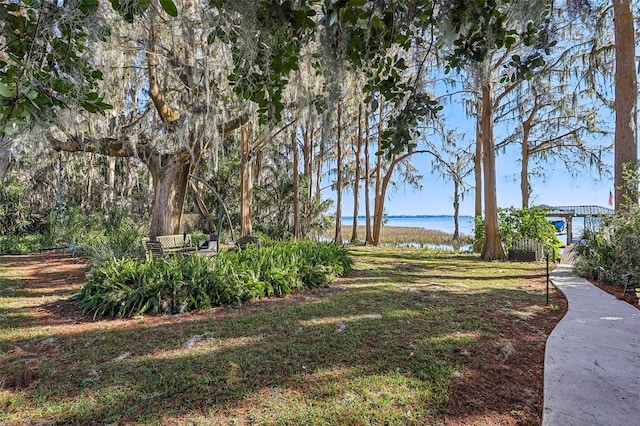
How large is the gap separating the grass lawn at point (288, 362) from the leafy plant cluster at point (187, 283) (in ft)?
0.79

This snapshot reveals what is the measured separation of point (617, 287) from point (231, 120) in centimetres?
827

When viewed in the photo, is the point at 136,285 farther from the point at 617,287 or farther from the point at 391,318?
the point at 617,287

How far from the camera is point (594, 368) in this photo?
94.3 inches

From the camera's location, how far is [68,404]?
82.1 inches

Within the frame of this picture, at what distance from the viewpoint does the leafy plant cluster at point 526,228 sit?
8492mm

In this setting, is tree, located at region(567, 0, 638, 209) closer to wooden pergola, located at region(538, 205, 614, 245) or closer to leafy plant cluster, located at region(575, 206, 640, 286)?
leafy plant cluster, located at region(575, 206, 640, 286)

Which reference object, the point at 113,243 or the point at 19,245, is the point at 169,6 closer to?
the point at 113,243

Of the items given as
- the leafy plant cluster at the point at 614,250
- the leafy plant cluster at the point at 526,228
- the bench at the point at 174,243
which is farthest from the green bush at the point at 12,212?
the leafy plant cluster at the point at 614,250

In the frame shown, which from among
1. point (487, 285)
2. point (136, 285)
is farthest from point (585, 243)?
point (136, 285)

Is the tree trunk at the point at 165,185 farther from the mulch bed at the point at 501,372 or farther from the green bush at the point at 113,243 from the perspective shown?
the mulch bed at the point at 501,372

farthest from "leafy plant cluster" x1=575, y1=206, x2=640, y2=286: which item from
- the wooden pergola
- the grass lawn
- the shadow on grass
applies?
the wooden pergola

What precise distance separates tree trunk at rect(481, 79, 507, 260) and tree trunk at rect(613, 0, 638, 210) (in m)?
2.76

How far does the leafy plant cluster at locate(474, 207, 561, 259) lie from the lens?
8492 millimetres

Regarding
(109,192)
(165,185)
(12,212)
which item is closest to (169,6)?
(165,185)
